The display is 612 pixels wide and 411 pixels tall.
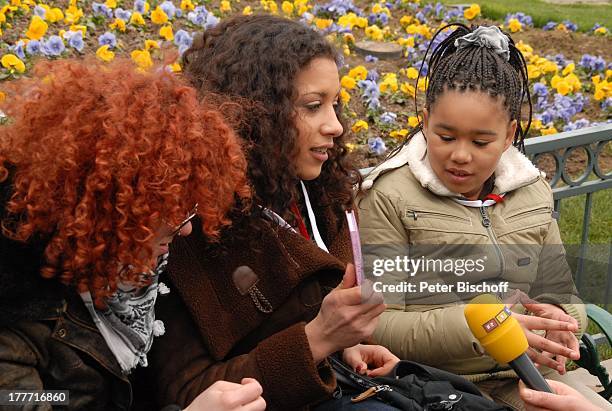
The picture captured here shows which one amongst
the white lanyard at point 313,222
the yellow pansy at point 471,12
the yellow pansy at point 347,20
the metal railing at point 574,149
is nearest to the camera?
the white lanyard at point 313,222

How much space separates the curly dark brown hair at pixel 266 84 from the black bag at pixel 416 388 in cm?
51

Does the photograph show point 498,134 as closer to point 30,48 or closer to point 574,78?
point 30,48

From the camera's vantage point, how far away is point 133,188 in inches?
68.6

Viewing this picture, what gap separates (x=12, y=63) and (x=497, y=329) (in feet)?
10.7

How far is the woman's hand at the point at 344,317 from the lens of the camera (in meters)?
2.05

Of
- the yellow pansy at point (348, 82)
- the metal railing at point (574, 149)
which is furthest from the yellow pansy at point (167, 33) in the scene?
the metal railing at point (574, 149)

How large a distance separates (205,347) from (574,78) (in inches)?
177

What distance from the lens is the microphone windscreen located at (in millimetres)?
1801

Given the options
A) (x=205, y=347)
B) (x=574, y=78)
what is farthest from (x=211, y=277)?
(x=574, y=78)

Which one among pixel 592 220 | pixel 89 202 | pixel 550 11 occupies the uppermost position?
pixel 89 202

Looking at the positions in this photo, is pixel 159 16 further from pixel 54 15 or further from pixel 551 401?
pixel 551 401

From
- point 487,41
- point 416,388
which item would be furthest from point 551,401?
point 487,41

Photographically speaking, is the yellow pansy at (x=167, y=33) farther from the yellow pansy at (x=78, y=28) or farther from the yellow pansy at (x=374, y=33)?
the yellow pansy at (x=374, y=33)

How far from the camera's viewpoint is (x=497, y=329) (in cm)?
180
